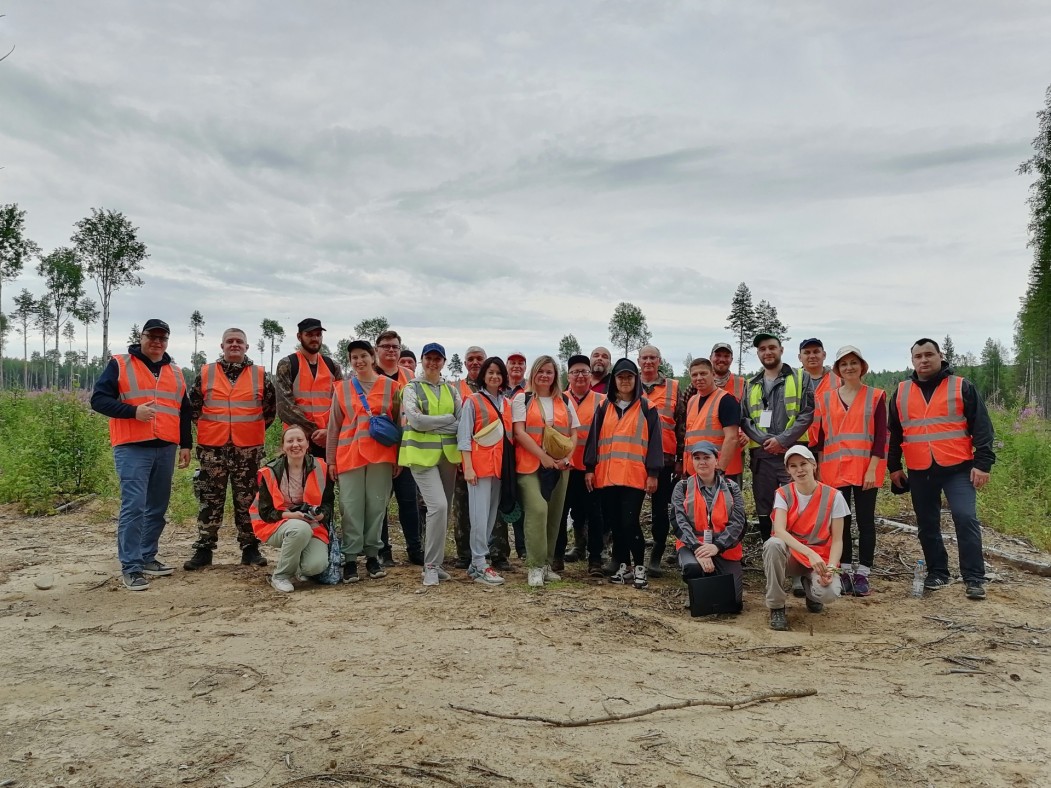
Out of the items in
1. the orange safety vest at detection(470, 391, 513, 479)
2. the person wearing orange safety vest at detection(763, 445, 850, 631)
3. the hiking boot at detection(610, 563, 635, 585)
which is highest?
the orange safety vest at detection(470, 391, 513, 479)

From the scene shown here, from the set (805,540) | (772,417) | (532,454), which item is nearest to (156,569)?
(532,454)

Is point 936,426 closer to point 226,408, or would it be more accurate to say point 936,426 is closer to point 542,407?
point 542,407

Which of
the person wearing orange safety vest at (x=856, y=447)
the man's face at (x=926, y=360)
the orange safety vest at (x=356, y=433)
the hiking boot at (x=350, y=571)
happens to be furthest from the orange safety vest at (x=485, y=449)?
the man's face at (x=926, y=360)

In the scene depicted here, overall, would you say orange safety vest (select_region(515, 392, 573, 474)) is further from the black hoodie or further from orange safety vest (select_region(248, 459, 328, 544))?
the black hoodie

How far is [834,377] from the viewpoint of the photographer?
6211mm

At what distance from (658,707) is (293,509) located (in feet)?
12.6

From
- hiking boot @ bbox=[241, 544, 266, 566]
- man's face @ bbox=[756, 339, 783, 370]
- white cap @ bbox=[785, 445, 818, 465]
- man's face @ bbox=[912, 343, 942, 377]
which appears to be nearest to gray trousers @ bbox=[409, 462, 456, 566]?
hiking boot @ bbox=[241, 544, 266, 566]

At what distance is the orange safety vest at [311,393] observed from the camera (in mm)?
6438

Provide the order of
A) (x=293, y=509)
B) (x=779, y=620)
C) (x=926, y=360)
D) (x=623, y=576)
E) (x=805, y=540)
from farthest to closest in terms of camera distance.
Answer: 1. (x=623, y=576)
2. (x=293, y=509)
3. (x=926, y=360)
4. (x=805, y=540)
5. (x=779, y=620)

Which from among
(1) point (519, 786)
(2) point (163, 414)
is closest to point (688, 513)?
(1) point (519, 786)

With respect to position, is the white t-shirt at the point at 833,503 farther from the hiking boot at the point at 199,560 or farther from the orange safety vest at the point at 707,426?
the hiking boot at the point at 199,560

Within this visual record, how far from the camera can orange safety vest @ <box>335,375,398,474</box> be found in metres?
6.01

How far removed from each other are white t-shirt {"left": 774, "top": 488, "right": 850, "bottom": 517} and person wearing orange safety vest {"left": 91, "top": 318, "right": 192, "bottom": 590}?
5.37 m

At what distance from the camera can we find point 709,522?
550 cm
